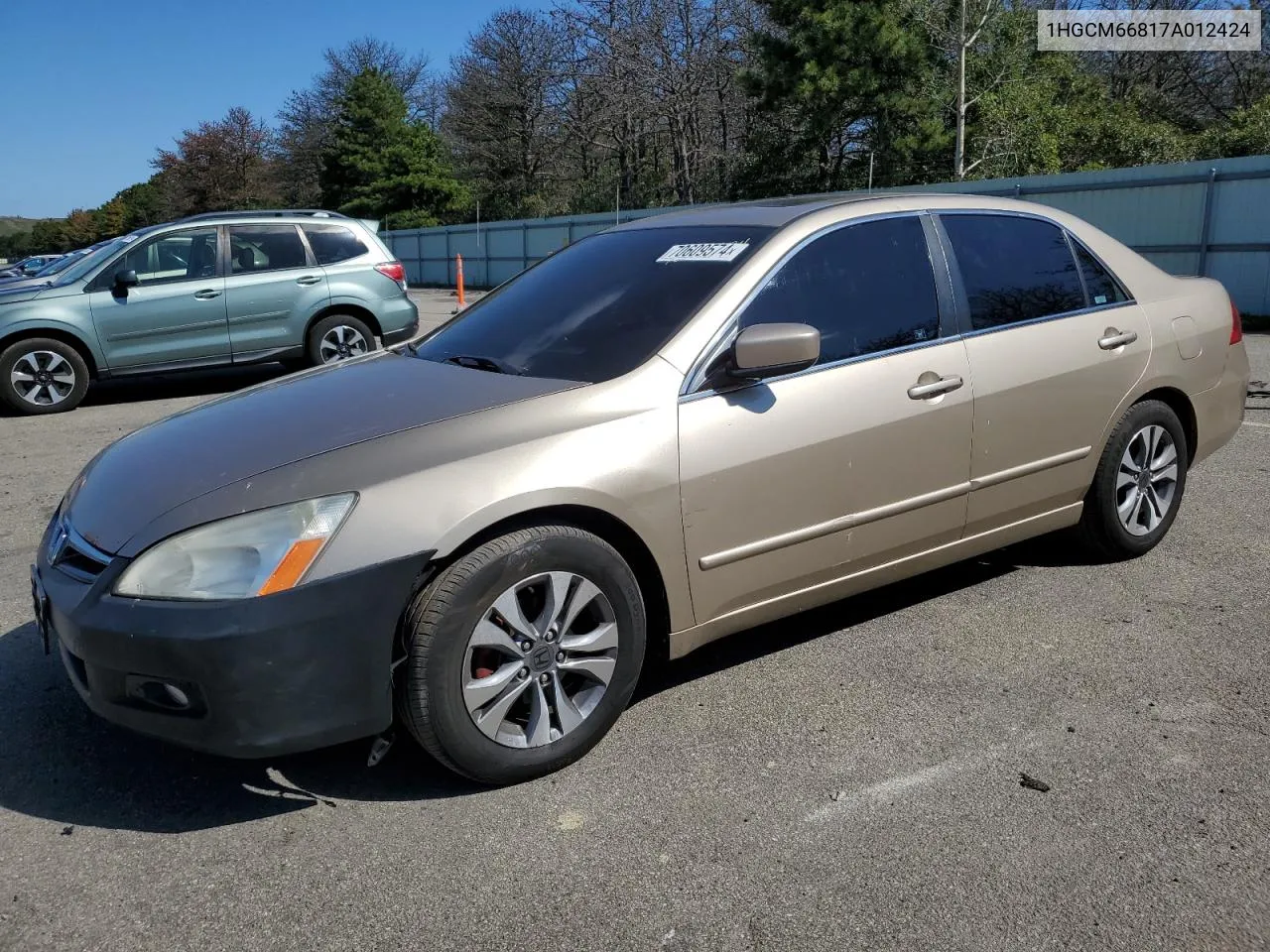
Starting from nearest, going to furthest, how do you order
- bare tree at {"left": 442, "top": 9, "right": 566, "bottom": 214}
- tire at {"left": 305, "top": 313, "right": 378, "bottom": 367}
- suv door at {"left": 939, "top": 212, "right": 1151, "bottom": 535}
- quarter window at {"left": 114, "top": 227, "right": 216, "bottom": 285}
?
1. suv door at {"left": 939, "top": 212, "right": 1151, "bottom": 535}
2. quarter window at {"left": 114, "top": 227, "right": 216, "bottom": 285}
3. tire at {"left": 305, "top": 313, "right": 378, "bottom": 367}
4. bare tree at {"left": 442, "top": 9, "right": 566, "bottom": 214}

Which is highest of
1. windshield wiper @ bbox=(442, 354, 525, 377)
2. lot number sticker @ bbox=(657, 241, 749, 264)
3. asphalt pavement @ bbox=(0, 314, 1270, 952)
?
lot number sticker @ bbox=(657, 241, 749, 264)

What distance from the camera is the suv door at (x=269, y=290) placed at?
32.7ft

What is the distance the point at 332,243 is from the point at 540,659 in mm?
8589

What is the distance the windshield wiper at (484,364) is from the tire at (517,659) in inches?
29.8

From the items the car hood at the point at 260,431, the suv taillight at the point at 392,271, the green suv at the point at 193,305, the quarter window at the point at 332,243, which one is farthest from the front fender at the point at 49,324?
the car hood at the point at 260,431

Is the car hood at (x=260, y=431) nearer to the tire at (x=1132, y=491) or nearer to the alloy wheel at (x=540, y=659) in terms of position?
the alloy wheel at (x=540, y=659)

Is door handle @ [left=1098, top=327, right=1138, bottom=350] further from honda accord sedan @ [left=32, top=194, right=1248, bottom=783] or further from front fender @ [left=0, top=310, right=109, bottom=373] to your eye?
front fender @ [left=0, top=310, right=109, bottom=373]

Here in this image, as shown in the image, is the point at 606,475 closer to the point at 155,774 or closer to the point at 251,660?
the point at 251,660

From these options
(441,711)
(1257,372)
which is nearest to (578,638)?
(441,711)

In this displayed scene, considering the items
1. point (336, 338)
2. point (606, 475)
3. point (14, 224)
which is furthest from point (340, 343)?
point (14, 224)

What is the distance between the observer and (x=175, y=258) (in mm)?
9812

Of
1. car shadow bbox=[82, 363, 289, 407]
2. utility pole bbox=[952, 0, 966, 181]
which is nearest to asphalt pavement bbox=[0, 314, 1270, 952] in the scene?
car shadow bbox=[82, 363, 289, 407]

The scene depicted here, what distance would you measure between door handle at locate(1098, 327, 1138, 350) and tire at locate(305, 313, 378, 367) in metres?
7.45

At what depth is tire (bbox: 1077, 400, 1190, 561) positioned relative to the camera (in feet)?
14.5
